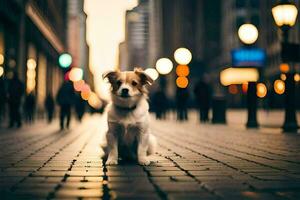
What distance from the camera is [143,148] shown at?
6844 millimetres

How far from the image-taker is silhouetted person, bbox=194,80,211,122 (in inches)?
985

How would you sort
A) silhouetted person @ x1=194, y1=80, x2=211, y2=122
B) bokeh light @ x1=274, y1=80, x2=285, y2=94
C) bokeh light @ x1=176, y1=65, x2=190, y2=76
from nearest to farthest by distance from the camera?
silhouetted person @ x1=194, y1=80, x2=211, y2=122
bokeh light @ x1=176, y1=65, x2=190, y2=76
bokeh light @ x1=274, y1=80, x2=285, y2=94

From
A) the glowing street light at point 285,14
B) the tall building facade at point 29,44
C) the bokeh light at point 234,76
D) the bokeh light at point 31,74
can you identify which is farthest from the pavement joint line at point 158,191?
the bokeh light at point 234,76

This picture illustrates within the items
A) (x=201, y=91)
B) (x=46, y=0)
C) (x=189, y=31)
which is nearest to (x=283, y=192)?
(x=201, y=91)

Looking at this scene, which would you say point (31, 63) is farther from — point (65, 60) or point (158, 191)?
point (158, 191)

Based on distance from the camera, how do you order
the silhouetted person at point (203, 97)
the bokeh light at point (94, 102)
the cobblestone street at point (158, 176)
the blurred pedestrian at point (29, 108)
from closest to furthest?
the cobblestone street at point (158, 176), the silhouetted person at point (203, 97), the blurred pedestrian at point (29, 108), the bokeh light at point (94, 102)

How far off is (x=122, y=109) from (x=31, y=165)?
1.39 m

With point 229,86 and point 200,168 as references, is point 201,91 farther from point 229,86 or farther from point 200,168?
point 229,86

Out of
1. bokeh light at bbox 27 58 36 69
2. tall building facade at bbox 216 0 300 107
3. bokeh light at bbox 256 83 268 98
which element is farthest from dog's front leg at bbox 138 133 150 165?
bokeh light at bbox 256 83 268 98

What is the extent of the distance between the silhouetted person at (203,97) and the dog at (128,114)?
60.0 feet

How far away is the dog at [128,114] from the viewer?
6.54 meters

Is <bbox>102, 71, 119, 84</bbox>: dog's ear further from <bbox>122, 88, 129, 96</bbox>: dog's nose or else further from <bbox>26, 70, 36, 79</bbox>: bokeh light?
<bbox>26, 70, 36, 79</bbox>: bokeh light

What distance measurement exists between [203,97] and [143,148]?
18337 millimetres

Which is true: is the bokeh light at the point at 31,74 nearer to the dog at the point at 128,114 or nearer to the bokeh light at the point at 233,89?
the dog at the point at 128,114
